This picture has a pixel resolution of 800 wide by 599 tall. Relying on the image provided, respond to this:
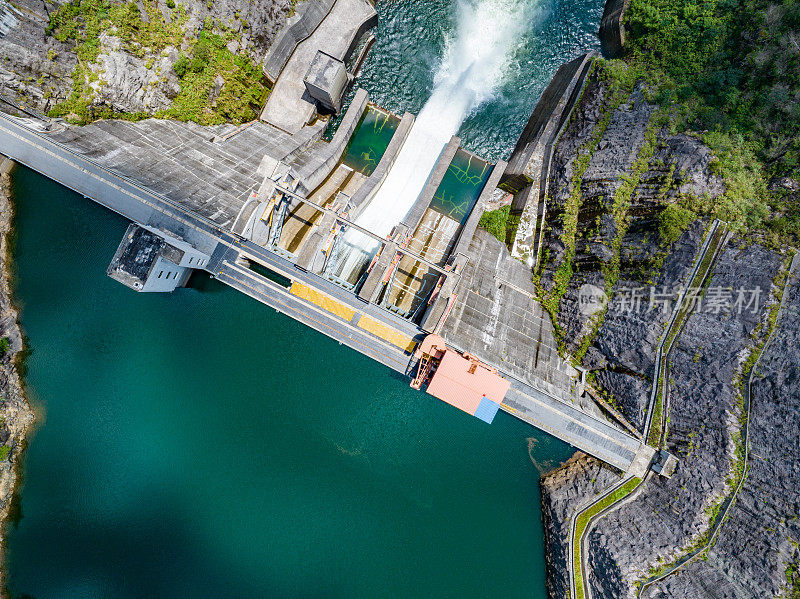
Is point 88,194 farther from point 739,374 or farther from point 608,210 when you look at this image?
point 739,374

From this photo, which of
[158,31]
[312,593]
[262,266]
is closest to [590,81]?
[262,266]

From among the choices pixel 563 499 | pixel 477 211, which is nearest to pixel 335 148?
pixel 477 211

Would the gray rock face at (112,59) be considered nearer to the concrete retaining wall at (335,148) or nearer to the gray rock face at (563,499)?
the concrete retaining wall at (335,148)

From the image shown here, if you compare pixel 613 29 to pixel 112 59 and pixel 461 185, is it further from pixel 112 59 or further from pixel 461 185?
pixel 112 59

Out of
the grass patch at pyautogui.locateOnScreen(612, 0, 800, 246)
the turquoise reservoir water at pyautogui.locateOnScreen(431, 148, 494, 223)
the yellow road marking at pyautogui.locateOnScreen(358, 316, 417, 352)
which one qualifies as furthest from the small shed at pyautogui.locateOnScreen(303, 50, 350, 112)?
the grass patch at pyautogui.locateOnScreen(612, 0, 800, 246)

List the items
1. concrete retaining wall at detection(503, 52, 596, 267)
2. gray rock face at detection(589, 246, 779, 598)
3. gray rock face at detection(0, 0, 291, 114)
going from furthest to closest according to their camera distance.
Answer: concrete retaining wall at detection(503, 52, 596, 267), gray rock face at detection(0, 0, 291, 114), gray rock face at detection(589, 246, 779, 598)

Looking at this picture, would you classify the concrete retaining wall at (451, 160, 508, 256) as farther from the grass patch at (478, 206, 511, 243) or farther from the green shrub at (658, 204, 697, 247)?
the green shrub at (658, 204, 697, 247)
